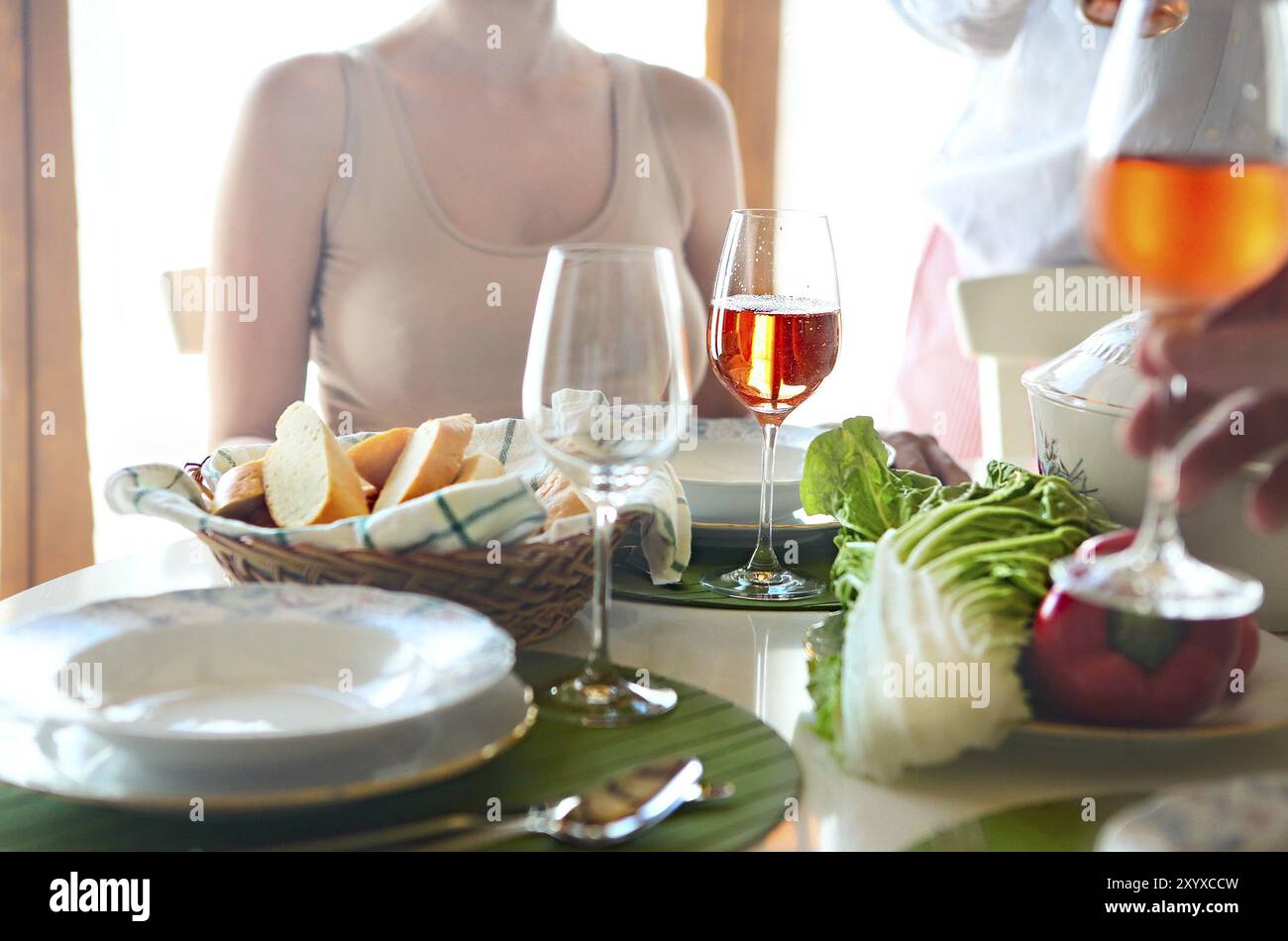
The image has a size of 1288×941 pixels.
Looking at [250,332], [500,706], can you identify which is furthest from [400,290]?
[500,706]

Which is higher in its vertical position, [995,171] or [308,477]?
[995,171]

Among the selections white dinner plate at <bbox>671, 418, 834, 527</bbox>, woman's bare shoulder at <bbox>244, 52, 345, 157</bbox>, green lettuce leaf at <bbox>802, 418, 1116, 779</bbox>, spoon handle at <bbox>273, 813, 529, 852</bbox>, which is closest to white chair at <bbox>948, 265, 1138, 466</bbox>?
white dinner plate at <bbox>671, 418, 834, 527</bbox>

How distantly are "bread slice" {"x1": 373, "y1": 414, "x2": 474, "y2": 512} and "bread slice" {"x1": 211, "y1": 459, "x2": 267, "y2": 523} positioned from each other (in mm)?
84

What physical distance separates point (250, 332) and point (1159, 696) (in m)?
1.44

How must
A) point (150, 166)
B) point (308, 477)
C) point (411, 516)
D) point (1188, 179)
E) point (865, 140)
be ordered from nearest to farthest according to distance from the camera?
point (1188, 179) < point (411, 516) < point (308, 477) < point (150, 166) < point (865, 140)

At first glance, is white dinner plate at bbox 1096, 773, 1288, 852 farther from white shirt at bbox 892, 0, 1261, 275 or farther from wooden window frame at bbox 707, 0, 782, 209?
wooden window frame at bbox 707, 0, 782, 209

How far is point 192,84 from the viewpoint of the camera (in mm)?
3000

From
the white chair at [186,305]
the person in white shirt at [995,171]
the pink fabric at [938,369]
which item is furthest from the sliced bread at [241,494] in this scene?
→ the pink fabric at [938,369]

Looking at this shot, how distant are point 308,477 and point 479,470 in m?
0.12

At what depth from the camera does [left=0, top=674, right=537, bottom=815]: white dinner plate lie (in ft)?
1.81

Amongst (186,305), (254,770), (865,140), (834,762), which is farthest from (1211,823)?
(865,140)

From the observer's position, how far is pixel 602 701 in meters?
0.74

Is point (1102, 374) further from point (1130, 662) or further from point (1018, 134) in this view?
point (1018, 134)
